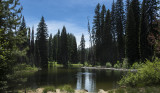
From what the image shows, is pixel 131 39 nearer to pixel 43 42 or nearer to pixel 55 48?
→ pixel 43 42

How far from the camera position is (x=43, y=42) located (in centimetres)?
4178

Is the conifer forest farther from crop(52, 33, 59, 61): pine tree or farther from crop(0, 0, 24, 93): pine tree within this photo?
crop(52, 33, 59, 61): pine tree

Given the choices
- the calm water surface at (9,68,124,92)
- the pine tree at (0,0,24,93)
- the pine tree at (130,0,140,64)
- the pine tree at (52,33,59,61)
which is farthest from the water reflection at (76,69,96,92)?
the pine tree at (52,33,59,61)

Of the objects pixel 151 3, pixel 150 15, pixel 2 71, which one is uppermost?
pixel 151 3

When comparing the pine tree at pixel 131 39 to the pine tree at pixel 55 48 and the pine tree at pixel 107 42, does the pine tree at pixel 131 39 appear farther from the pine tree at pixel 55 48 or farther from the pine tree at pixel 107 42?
the pine tree at pixel 55 48

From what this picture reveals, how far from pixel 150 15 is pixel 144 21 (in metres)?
1.69

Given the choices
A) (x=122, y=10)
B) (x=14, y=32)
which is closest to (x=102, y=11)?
(x=122, y=10)

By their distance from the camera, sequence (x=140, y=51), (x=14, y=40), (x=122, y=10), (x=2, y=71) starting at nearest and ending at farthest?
(x=2, y=71)
(x=14, y=40)
(x=140, y=51)
(x=122, y=10)

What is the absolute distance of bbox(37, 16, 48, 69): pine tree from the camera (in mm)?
40616

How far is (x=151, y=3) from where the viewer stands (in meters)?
28.5

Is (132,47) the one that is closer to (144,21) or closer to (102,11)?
(144,21)

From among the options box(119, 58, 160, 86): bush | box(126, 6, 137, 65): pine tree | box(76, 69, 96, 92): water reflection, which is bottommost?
box(76, 69, 96, 92): water reflection

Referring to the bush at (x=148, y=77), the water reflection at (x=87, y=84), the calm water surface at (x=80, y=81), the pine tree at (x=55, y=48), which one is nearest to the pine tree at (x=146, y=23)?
the calm water surface at (x=80, y=81)

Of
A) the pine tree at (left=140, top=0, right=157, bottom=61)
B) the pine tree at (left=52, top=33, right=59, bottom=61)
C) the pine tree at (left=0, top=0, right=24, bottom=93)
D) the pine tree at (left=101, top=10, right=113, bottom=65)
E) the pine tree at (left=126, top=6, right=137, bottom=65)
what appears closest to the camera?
the pine tree at (left=0, top=0, right=24, bottom=93)
